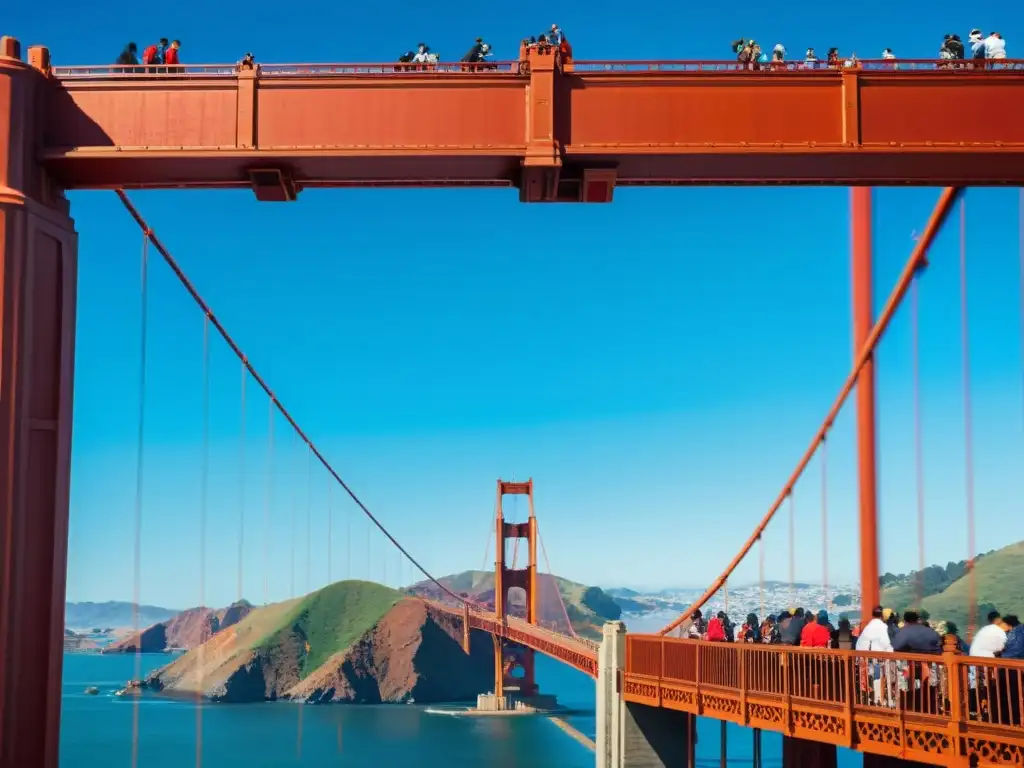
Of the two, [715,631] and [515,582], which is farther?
[515,582]

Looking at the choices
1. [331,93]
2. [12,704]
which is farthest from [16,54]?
[12,704]

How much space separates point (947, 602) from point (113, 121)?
94.6 metres

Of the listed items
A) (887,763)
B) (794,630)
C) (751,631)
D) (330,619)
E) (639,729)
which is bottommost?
(330,619)

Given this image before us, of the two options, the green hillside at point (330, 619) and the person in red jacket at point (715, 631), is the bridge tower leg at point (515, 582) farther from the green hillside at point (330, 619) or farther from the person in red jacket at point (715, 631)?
the person in red jacket at point (715, 631)

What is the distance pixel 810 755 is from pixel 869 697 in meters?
6.38

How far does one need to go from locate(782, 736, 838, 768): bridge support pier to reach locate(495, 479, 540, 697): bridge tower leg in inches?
2550

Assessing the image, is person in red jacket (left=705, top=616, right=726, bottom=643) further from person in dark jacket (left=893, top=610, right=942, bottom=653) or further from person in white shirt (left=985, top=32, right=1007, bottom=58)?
person in white shirt (left=985, top=32, right=1007, bottom=58)

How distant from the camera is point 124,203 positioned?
50.9 feet

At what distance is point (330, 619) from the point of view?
6442 inches

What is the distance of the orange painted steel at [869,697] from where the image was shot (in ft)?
35.5

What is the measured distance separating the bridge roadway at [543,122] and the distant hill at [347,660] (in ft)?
417

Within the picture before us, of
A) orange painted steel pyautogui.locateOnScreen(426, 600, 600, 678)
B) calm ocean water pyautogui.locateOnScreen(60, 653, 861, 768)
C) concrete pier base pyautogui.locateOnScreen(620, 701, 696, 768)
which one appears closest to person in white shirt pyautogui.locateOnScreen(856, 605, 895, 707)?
concrete pier base pyautogui.locateOnScreen(620, 701, 696, 768)

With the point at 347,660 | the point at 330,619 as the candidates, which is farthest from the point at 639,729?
the point at 330,619

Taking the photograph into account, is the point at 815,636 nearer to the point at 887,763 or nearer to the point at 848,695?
the point at 848,695
